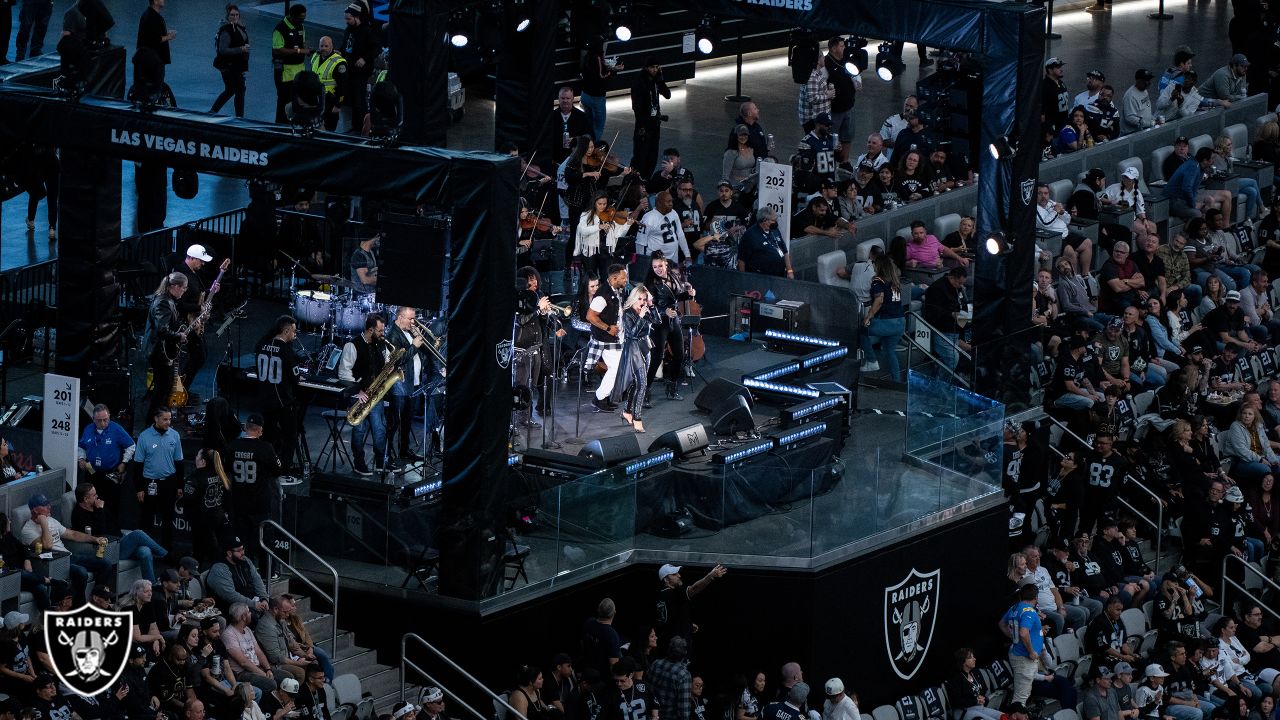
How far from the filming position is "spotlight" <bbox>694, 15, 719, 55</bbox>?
35.9 metres

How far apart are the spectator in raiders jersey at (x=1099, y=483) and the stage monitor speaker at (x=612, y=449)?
554cm

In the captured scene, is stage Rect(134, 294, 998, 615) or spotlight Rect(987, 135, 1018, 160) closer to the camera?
stage Rect(134, 294, 998, 615)

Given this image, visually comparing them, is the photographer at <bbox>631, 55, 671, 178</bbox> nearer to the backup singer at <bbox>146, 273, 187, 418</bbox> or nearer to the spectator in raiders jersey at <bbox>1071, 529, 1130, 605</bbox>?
the spectator in raiders jersey at <bbox>1071, 529, 1130, 605</bbox>

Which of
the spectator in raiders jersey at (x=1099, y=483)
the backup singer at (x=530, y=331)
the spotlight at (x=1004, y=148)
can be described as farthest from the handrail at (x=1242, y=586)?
the backup singer at (x=530, y=331)

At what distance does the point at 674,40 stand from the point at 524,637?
18.7m

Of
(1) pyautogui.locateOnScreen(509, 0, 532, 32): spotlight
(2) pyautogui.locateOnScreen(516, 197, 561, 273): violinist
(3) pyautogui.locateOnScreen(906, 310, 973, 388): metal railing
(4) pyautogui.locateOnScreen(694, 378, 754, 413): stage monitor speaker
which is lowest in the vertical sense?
(4) pyautogui.locateOnScreen(694, 378, 754, 413): stage monitor speaker

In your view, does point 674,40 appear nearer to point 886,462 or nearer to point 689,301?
point 689,301

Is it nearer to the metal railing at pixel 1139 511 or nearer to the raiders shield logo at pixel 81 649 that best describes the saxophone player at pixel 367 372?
the metal railing at pixel 1139 511

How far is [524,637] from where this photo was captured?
2288 centimetres

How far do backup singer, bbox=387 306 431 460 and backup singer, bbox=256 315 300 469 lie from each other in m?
Answer: 0.96

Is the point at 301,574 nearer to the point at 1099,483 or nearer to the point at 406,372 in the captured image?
the point at 406,372

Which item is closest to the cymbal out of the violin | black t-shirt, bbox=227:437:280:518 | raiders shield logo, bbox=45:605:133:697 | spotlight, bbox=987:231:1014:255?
the violin

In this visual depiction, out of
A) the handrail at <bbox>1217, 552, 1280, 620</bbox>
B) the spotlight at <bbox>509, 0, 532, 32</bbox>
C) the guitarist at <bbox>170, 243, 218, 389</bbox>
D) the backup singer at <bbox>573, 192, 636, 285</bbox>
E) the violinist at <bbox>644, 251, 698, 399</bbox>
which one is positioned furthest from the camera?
the spotlight at <bbox>509, 0, 532, 32</bbox>

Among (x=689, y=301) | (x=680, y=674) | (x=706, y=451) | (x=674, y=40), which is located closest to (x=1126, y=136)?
(x=674, y=40)
